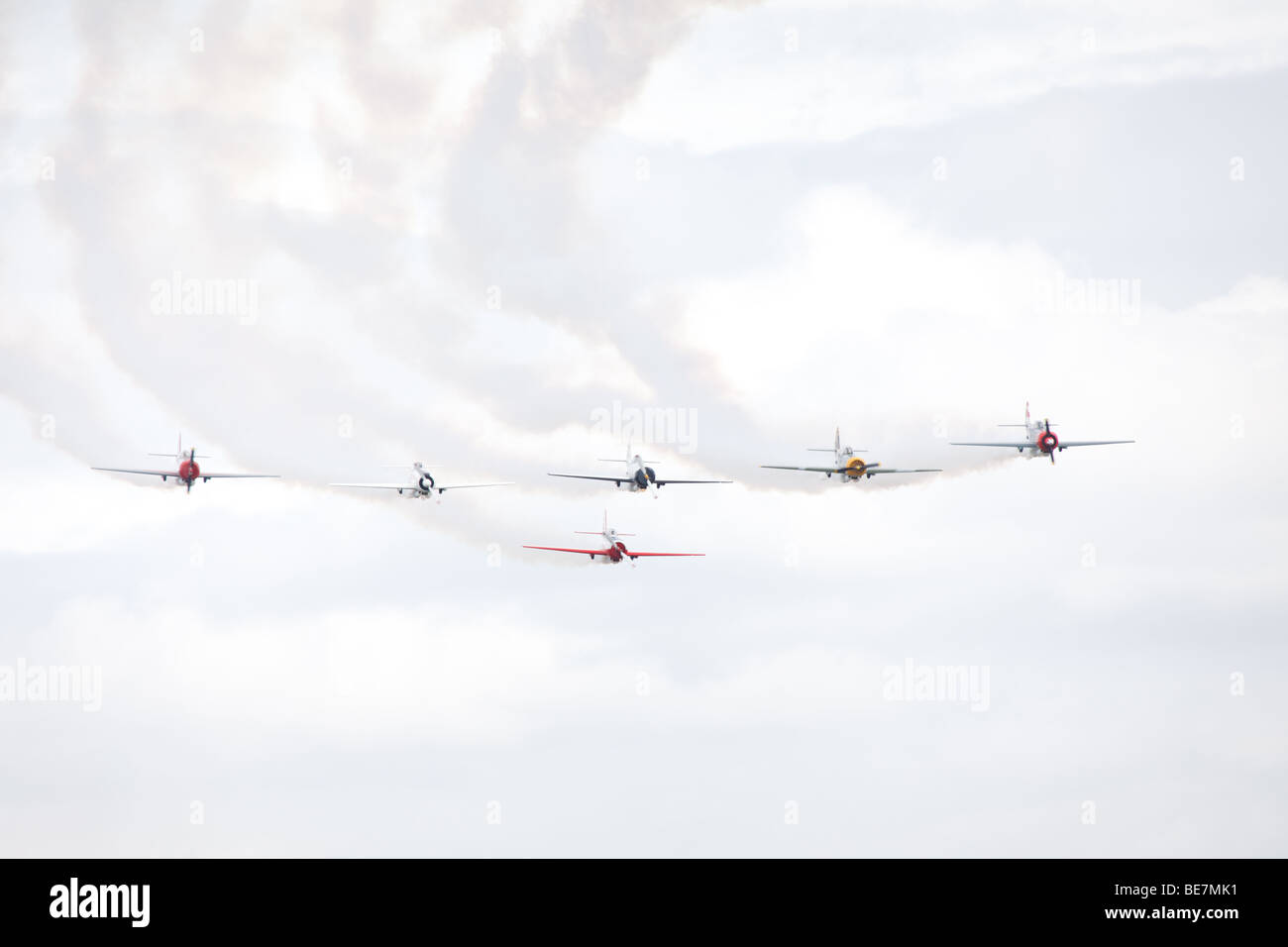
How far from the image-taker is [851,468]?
132 meters
